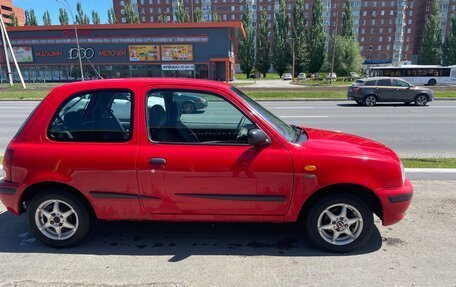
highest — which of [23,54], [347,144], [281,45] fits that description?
[281,45]

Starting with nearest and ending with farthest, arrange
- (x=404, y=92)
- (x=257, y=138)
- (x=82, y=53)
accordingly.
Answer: (x=257, y=138) → (x=404, y=92) → (x=82, y=53)

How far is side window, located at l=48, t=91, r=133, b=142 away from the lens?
10.7 ft

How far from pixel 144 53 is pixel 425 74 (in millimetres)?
37960

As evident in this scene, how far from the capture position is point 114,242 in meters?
3.52

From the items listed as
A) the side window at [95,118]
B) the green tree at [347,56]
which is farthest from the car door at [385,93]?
the green tree at [347,56]

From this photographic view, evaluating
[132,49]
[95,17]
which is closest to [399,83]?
[132,49]

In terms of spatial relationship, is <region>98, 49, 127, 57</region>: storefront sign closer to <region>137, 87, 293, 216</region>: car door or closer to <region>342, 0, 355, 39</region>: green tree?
<region>342, 0, 355, 39</region>: green tree

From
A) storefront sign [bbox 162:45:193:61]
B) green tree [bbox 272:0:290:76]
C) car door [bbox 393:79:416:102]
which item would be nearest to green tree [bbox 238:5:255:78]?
green tree [bbox 272:0:290:76]

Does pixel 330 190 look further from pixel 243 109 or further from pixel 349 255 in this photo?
pixel 243 109

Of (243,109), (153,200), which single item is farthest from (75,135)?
(243,109)

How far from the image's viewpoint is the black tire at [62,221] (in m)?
3.29

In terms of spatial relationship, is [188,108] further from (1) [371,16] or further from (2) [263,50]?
(1) [371,16]

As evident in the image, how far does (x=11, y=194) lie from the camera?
10.9 ft

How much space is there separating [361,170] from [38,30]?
192ft
